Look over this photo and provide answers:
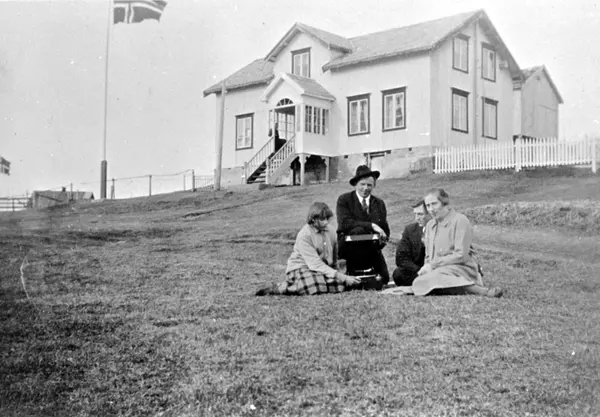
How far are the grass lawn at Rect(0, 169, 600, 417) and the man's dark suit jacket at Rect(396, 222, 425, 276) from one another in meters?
0.93

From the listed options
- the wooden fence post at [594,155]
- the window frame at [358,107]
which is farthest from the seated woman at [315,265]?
the window frame at [358,107]

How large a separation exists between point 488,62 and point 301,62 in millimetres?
7205

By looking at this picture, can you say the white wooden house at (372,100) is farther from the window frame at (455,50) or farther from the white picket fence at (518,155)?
the white picket fence at (518,155)

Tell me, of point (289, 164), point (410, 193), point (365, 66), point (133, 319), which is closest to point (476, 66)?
point (365, 66)

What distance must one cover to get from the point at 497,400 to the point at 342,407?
1.05 meters

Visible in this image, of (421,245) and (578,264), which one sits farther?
(578,264)

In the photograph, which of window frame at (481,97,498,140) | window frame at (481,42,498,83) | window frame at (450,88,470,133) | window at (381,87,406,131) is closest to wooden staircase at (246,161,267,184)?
window at (381,87,406,131)

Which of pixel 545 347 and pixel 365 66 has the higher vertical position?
pixel 365 66

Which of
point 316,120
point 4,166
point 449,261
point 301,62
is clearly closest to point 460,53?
point 316,120

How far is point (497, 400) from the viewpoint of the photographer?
529 cm

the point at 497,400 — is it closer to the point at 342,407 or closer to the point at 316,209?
the point at 342,407

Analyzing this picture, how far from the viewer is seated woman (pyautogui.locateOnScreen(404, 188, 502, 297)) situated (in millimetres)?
8656

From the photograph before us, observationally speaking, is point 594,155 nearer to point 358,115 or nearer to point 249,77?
point 358,115

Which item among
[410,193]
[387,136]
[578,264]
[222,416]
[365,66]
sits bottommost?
[222,416]
